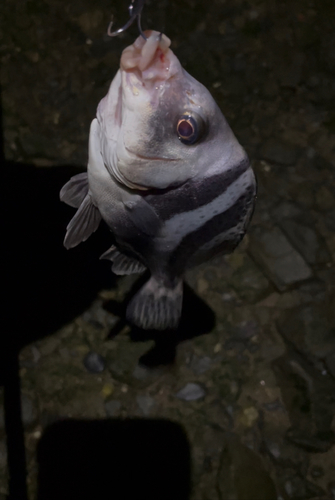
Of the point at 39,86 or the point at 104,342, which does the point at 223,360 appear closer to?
the point at 104,342

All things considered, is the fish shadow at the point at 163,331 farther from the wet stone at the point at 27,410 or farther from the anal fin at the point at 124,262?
the anal fin at the point at 124,262

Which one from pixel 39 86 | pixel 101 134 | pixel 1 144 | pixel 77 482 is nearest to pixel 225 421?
pixel 77 482

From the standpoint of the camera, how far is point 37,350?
321cm

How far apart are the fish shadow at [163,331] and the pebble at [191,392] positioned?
0.23 meters

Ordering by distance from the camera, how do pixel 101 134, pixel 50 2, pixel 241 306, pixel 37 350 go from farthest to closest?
pixel 50 2 → pixel 241 306 → pixel 37 350 → pixel 101 134

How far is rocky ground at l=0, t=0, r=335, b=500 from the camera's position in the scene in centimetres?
319

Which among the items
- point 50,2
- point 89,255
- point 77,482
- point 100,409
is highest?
point 50,2

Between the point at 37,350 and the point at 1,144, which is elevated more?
the point at 1,144


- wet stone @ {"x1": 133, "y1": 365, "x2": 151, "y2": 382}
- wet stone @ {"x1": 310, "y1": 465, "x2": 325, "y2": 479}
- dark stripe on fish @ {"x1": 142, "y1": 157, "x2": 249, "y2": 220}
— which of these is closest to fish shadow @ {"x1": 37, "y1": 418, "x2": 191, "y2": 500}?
wet stone @ {"x1": 133, "y1": 365, "x2": 151, "y2": 382}

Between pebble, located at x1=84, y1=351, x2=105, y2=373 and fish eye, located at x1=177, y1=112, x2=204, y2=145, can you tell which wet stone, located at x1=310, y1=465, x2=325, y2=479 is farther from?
fish eye, located at x1=177, y1=112, x2=204, y2=145

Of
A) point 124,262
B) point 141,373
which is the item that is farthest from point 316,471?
point 124,262

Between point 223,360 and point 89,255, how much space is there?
1.36 m

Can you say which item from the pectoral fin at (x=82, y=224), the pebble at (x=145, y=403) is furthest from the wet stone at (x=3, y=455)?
the pectoral fin at (x=82, y=224)

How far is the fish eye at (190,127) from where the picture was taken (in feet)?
5.04
